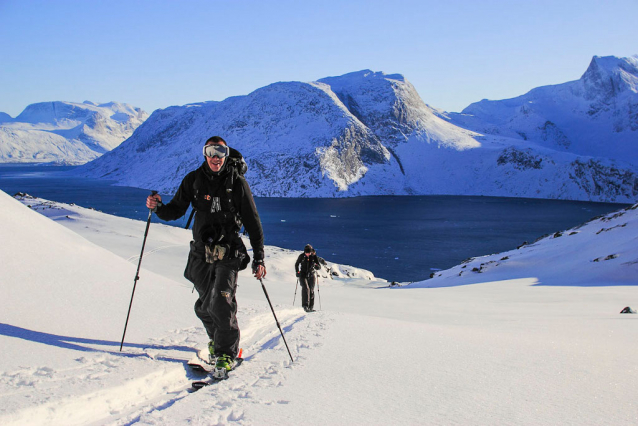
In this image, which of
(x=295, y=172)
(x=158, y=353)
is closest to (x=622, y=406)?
(x=158, y=353)

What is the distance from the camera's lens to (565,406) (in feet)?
10.7

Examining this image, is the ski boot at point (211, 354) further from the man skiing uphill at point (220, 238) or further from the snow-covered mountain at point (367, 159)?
the snow-covered mountain at point (367, 159)

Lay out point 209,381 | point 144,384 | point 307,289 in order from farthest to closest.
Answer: point 307,289, point 209,381, point 144,384

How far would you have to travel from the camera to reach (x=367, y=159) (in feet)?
566

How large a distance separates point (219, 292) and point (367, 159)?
171m

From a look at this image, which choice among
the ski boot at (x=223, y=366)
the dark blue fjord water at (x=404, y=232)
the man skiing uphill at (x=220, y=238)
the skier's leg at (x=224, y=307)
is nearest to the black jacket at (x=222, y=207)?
the man skiing uphill at (x=220, y=238)

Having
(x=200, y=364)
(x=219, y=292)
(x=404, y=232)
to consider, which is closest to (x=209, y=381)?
(x=200, y=364)

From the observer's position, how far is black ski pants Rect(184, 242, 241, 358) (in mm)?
4551

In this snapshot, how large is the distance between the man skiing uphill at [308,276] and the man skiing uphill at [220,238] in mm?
6634

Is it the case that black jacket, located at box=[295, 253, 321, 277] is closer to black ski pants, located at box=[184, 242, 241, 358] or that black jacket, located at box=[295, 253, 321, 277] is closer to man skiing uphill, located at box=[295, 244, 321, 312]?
man skiing uphill, located at box=[295, 244, 321, 312]

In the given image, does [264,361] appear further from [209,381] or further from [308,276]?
[308,276]

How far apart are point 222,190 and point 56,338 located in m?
2.37

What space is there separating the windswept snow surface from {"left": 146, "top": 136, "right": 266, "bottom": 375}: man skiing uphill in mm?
482

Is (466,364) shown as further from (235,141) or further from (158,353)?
(235,141)
